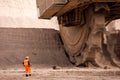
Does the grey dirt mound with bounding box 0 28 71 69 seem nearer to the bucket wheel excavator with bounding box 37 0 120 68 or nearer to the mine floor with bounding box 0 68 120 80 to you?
the bucket wheel excavator with bounding box 37 0 120 68

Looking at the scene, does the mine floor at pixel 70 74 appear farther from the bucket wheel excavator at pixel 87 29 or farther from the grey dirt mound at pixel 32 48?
the grey dirt mound at pixel 32 48

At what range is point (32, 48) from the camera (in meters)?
27.1

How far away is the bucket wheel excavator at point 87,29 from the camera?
2003 centimetres

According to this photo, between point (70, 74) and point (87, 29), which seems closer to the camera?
point (70, 74)

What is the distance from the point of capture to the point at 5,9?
4719 cm

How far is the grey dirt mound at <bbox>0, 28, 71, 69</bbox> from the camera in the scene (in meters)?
25.5

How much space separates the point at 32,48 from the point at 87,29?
20.7ft

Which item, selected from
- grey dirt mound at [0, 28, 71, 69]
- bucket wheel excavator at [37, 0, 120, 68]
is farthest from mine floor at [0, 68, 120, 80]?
grey dirt mound at [0, 28, 71, 69]

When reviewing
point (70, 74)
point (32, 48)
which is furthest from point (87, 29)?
point (32, 48)

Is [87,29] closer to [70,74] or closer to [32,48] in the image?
[70,74]

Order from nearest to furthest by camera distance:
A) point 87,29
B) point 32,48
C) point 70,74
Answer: point 70,74, point 87,29, point 32,48

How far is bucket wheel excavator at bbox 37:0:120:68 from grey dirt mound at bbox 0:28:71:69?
1.76 metres

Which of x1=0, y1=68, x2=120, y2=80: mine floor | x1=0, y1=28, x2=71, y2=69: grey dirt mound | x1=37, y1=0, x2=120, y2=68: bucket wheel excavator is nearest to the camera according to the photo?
x1=0, y1=68, x2=120, y2=80: mine floor

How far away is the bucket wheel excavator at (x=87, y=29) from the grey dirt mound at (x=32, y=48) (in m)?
1.76
